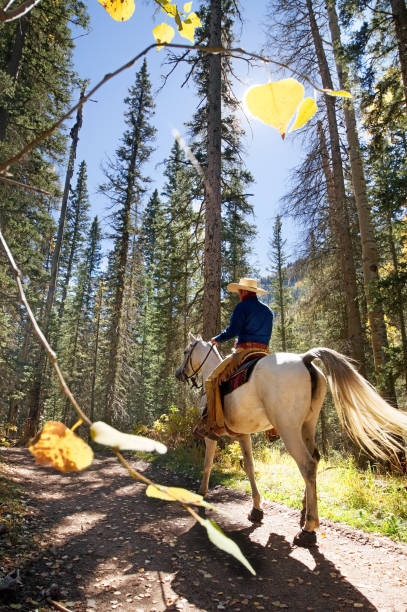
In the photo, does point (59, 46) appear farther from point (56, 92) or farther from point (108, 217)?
point (108, 217)

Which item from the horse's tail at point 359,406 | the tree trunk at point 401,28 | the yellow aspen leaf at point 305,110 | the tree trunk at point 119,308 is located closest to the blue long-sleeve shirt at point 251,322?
the horse's tail at point 359,406

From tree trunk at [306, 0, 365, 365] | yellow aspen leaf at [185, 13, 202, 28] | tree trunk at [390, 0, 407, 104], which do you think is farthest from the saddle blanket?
tree trunk at [306, 0, 365, 365]

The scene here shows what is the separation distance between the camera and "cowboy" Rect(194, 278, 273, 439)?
175 inches

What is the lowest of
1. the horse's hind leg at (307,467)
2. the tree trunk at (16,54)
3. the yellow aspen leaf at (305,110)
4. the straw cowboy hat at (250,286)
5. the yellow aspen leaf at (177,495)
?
the horse's hind leg at (307,467)

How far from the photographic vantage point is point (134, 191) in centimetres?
1922

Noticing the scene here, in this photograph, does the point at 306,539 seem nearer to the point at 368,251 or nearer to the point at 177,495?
the point at 177,495

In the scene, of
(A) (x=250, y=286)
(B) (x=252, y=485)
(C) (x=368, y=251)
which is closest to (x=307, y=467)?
(B) (x=252, y=485)

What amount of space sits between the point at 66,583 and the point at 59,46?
13308 millimetres

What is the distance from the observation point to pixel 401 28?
6.63 meters

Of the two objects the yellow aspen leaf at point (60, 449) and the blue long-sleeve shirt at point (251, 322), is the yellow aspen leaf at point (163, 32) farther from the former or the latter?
the blue long-sleeve shirt at point (251, 322)

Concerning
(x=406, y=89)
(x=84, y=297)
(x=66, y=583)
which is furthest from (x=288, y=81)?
(x=84, y=297)

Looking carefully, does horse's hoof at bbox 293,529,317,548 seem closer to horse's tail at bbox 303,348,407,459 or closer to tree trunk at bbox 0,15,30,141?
horse's tail at bbox 303,348,407,459

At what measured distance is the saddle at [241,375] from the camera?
4.19m

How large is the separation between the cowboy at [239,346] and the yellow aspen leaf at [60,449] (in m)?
4.04
